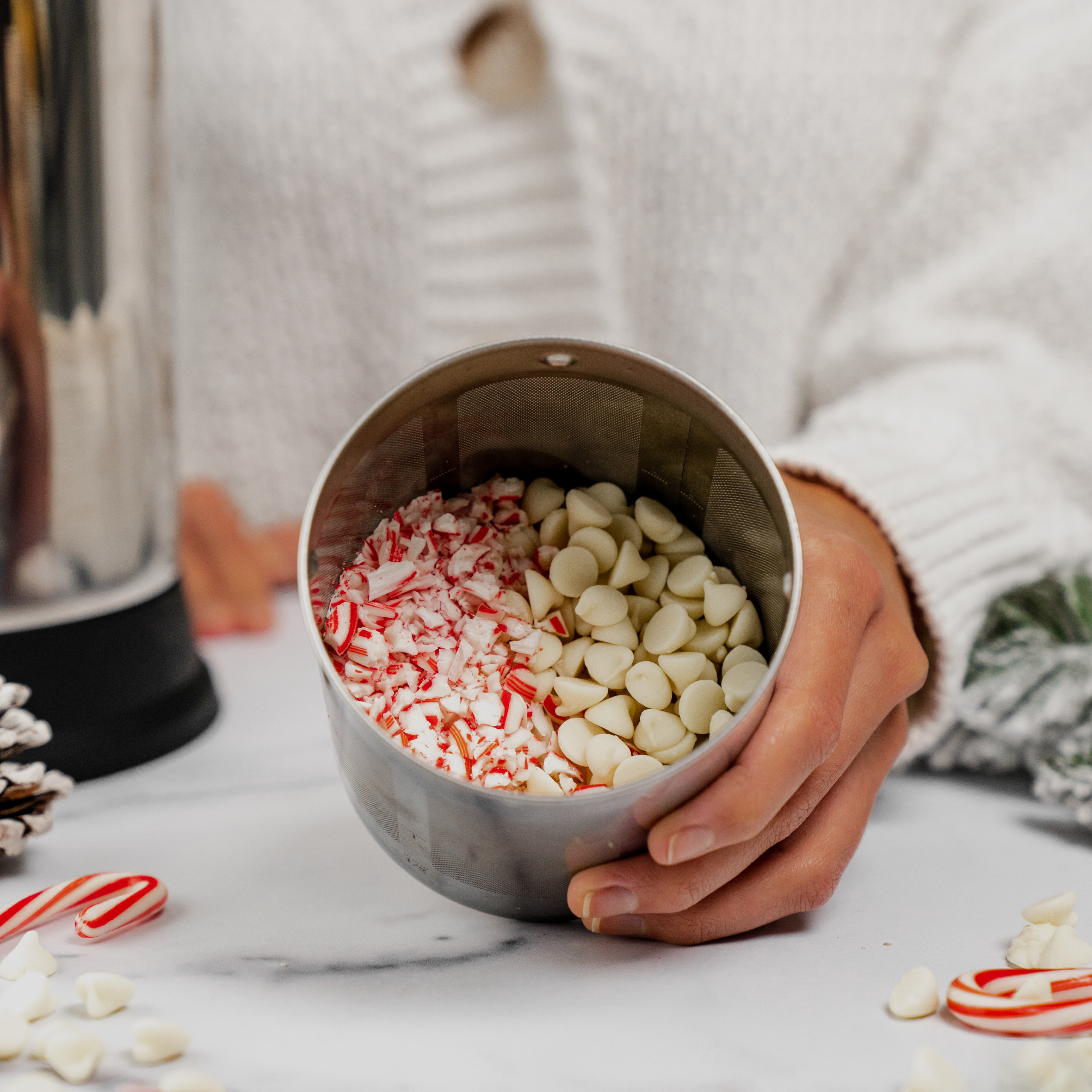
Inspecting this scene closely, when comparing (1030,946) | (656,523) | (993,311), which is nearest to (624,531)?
(656,523)

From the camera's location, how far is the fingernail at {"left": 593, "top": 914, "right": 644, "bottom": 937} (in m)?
0.40

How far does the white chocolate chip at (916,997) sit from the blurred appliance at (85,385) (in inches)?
16.3

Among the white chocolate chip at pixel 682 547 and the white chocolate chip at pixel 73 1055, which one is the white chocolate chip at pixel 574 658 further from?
the white chocolate chip at pixel 73 1055

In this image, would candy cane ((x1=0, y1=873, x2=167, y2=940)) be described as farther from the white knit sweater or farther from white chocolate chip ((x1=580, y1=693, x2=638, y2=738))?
the white knit sweater

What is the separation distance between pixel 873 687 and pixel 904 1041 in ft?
0.47

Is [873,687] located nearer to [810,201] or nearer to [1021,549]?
[1021,549]

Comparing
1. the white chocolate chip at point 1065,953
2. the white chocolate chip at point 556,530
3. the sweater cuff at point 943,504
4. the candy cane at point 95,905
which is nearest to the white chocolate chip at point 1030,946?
the white chocolate chip at point 1065,953

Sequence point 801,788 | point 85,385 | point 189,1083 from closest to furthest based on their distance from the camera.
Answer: point 189,1083, point 801,788, point 85,385

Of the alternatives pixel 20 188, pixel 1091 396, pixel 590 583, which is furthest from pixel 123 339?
pixel 1091 396

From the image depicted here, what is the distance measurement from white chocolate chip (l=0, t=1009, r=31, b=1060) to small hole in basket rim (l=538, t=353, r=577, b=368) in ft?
1.00

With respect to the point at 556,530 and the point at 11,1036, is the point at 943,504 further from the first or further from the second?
the point at 11,1036

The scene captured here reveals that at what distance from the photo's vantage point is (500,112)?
81 cm

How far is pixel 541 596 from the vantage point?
1.45 ft

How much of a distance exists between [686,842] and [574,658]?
10 cm
